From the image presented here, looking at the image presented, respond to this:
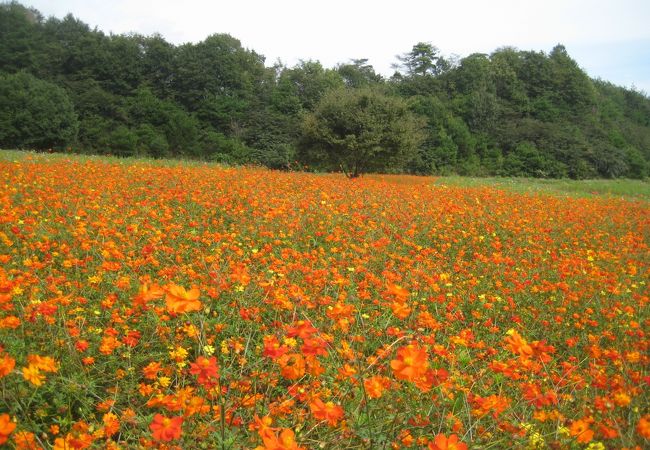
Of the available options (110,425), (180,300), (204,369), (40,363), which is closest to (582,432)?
(204,369)

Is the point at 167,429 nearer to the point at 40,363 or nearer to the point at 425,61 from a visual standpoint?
the point at 40,363

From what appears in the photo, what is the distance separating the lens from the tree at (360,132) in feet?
52.9

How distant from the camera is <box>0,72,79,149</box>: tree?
2588 cm

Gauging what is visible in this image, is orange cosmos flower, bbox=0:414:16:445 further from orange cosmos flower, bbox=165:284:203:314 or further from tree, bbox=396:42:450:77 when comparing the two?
tree, bbox=396:42:450:77

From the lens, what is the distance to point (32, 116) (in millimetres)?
26094

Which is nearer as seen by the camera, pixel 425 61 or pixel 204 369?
pixel 204 369

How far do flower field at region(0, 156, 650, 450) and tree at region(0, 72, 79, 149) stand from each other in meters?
21.7

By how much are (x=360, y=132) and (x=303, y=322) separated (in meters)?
15.2

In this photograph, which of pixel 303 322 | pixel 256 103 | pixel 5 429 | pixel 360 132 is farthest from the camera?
pixel 256 103

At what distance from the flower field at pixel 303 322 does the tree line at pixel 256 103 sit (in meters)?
19.5

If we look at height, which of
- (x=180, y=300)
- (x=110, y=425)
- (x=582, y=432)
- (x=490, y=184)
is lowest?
(x=110, y=425)

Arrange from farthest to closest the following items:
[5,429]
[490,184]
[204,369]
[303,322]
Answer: [490,184], [303,322], [204,369], [5,429]

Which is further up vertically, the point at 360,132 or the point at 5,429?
the point at 360,132

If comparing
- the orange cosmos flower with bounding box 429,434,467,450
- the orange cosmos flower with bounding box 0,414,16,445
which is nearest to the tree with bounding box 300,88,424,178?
the orange cosmos flower with bounding box 429,434,467,450
